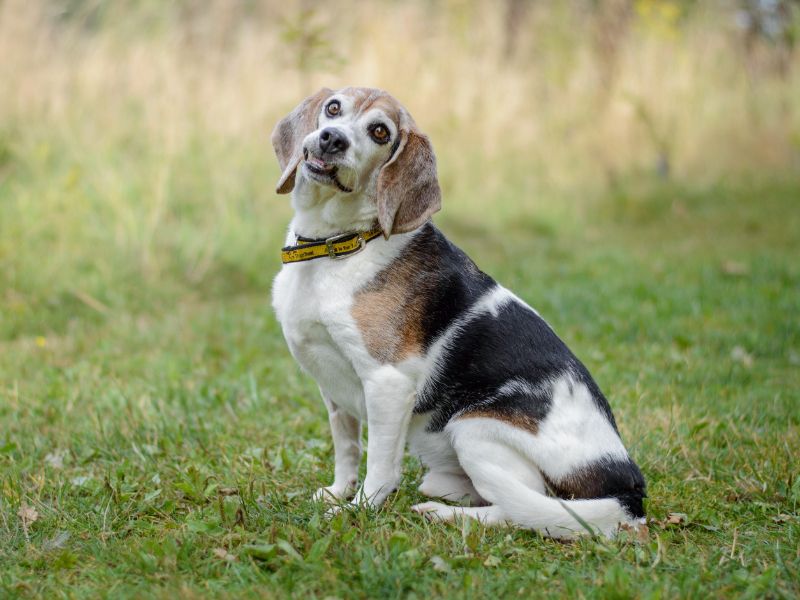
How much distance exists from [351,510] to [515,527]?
55cm

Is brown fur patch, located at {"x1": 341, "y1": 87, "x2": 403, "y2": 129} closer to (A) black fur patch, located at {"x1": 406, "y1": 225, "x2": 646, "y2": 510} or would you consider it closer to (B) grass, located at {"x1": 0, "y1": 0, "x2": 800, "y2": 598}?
(A) black fur patch, located at {"x1": 406, "y1": 225, "x2": 646, "y2": 510}

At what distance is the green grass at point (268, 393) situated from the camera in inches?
102

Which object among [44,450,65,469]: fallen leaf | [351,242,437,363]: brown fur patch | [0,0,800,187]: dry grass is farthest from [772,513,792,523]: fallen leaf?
[0,0,800,187]: dry grass

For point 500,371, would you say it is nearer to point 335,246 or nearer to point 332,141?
point 335,246

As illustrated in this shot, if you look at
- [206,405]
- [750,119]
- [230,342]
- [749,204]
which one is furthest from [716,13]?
[206,405]

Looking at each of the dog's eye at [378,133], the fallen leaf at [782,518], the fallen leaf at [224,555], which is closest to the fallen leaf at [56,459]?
the fallen leaf at [224,555]

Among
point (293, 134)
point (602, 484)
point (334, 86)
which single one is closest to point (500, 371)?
point (602, 484)

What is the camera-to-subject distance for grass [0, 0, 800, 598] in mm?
2695

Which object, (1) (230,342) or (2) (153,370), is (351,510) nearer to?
(2) (153,370)

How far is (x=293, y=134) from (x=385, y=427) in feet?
3.78

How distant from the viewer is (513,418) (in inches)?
115

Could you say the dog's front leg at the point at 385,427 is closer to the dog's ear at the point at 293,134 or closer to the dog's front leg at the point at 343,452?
the dog's front leg at the point at 343,452

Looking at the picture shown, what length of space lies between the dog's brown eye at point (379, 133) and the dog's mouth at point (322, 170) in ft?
0.64

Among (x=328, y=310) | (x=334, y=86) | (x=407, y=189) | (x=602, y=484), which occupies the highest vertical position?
(x=334, y=86)
